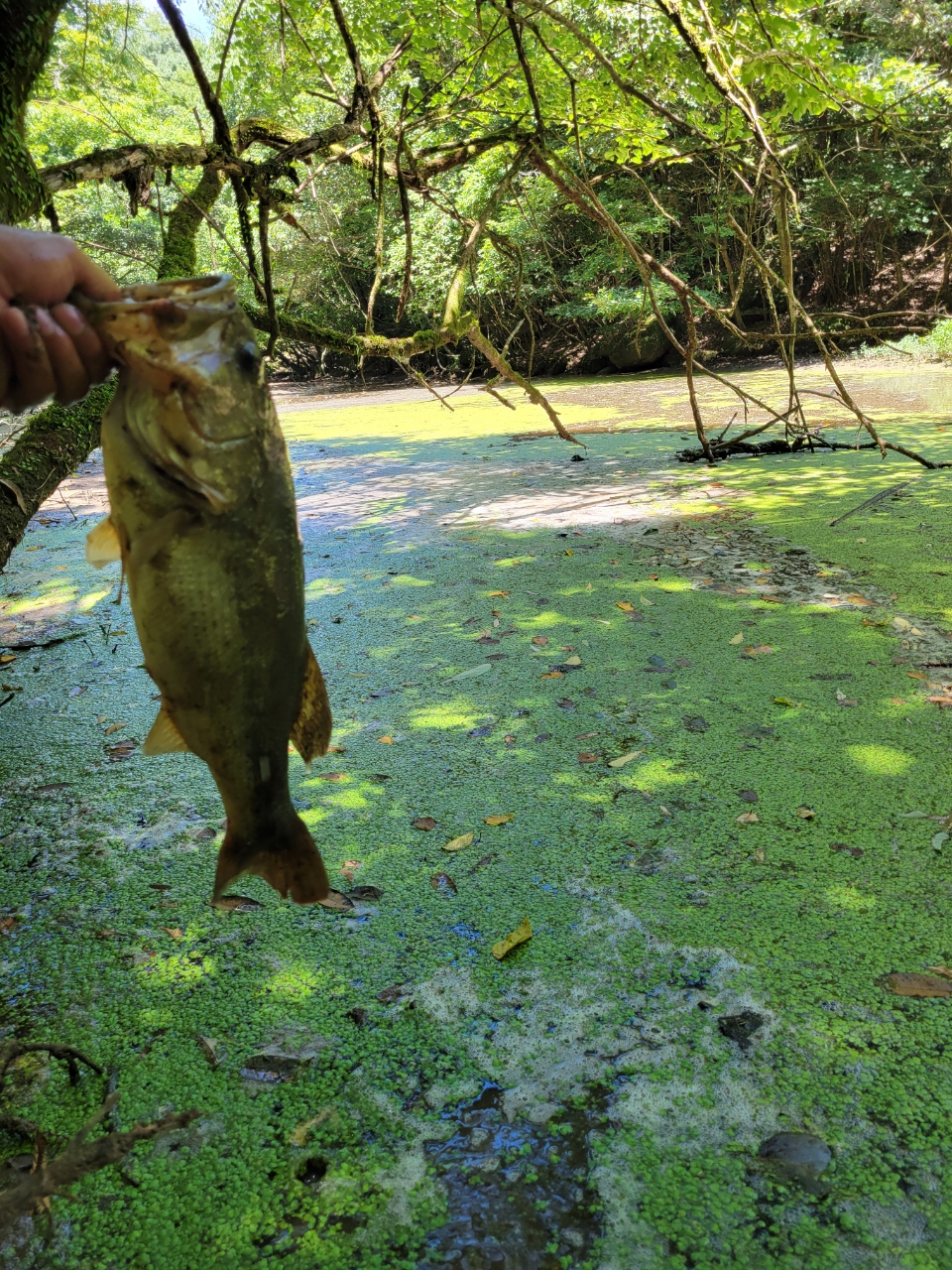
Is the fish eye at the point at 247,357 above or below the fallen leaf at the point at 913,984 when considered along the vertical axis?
above

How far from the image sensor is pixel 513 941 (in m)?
1.97

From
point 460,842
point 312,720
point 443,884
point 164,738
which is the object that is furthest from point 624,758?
point 164,738

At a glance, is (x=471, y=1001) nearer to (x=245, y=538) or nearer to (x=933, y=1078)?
(x=933, y=1078)

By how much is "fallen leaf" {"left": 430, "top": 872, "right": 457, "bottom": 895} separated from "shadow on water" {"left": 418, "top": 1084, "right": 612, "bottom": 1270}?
59 centimetres

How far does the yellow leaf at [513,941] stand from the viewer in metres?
1.94

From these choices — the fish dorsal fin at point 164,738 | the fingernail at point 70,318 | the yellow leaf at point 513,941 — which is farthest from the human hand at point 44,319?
the yellow leaf at point 513,941

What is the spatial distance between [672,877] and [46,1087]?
1408 millimetres

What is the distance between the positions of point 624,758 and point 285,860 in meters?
1.65

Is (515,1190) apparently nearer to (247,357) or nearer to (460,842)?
(460,842)

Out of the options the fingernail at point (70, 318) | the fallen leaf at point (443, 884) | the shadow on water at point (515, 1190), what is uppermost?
the fingernail at point (70, 318)

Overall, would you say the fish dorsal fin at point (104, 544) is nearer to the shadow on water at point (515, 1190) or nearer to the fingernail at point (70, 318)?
the fingernail at point (70, 318)

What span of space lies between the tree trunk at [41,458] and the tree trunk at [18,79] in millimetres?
521

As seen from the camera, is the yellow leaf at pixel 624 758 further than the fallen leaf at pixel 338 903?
Yes

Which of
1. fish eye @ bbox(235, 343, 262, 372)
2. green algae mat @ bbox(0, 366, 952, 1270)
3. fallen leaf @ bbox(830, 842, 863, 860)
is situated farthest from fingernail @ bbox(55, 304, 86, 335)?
fallen leaf @ bbox(830, 842, 863, 860)
